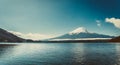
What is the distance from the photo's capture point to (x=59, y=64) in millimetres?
58531

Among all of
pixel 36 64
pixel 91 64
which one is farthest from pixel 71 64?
pixel 36 64

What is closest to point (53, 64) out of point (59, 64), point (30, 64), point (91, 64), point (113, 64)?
point (59, 64)

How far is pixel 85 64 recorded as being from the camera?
58.8 m

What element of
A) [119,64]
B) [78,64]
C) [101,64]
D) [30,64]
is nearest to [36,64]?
[30,64]

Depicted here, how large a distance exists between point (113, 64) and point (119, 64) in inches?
62.2

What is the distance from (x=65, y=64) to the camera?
5828cm

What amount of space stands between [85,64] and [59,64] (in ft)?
23.7

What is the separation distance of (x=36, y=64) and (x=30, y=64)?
1678 mm

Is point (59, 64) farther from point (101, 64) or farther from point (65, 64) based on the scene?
point (101, 64)

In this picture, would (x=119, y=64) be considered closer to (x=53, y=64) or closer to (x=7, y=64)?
(x=53, y=64)

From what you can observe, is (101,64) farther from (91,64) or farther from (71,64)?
(71,64)

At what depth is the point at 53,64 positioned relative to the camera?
58.4 metres

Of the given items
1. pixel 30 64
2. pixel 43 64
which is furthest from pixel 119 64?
pixel 30 64

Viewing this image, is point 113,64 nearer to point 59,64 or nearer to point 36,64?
point 59,64
